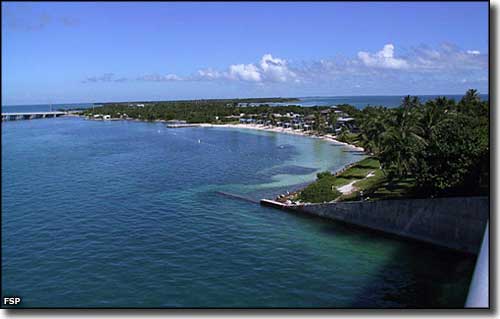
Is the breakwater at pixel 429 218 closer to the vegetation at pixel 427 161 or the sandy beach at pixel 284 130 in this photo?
the vegetation at pixel 427 161

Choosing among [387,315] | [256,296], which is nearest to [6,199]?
[256,296]

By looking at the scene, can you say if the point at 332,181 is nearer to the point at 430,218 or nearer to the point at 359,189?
the point at 359,189

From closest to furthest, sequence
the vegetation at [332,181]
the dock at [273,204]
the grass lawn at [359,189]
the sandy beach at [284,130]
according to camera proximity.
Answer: the grass lawn at [359,189], the dock at [273,204], the vegetation at [332,181], the sandy beach at [284,130]

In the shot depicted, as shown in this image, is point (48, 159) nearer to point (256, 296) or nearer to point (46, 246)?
point (46, 246)

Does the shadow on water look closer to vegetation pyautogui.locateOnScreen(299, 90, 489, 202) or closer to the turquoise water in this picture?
the turquoise water

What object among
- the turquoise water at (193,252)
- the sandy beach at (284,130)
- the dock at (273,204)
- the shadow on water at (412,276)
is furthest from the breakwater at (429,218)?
the sandy beach at (284,130)
